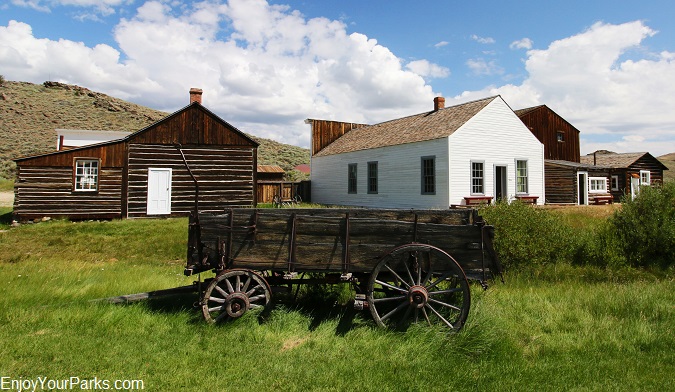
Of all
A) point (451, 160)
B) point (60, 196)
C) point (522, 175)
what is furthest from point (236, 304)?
point (522, 175)

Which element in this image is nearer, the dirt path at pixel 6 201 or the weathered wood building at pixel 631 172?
the dirt path at pixel 6 201

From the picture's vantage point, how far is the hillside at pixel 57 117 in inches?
1819

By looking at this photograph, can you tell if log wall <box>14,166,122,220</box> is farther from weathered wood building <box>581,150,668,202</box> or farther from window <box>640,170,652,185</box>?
window <box>640,170,652,185</box>

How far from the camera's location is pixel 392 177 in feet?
68.1

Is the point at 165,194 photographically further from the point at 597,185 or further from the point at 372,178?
the point at 597,185

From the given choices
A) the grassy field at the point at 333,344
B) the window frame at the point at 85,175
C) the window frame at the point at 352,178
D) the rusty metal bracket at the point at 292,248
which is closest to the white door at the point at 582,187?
the window frame at the point at 352,178

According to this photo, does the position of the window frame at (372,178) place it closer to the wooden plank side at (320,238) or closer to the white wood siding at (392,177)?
the white wood siding at (392,177)

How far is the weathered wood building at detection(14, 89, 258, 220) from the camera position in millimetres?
15984

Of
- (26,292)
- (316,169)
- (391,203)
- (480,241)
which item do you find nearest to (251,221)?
(480,241)

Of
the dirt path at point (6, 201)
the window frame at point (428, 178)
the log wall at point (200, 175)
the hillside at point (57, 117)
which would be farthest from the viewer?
the hillside at point (57, 117)

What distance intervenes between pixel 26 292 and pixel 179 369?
389 cm

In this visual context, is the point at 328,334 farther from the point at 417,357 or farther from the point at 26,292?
the point at 26,292

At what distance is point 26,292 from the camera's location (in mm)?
5875

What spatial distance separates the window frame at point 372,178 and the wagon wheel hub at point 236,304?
57.7 feet
